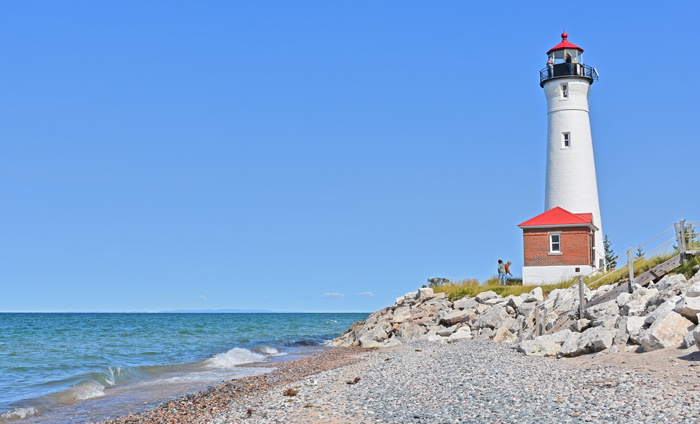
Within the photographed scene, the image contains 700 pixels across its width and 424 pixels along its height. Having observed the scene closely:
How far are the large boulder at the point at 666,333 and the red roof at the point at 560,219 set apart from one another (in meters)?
18.1

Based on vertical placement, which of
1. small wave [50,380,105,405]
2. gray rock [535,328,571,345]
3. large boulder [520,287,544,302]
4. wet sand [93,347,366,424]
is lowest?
small wave [50,380,105,405]

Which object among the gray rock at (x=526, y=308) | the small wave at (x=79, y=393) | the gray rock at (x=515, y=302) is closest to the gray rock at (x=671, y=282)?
the gray rock at (x=526, y=308)

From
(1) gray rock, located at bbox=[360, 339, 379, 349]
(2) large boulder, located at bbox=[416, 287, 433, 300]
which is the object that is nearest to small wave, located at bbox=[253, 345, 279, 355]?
(1) gray rock, located at bbox=[360, 339, 379, 349]

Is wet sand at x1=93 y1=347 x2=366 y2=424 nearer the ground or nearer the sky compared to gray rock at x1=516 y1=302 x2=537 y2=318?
nearer the ground

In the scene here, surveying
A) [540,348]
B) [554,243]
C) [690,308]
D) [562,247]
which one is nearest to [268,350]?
[554,243]

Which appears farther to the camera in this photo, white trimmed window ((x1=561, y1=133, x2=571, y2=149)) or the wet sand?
white trimmed window ((x1=561, y1=133, x2=571, y2=149))

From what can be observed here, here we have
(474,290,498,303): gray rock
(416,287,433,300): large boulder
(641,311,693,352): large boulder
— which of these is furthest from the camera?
(416,287,433,300): large boulder

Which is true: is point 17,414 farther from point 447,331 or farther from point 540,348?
point 447,331

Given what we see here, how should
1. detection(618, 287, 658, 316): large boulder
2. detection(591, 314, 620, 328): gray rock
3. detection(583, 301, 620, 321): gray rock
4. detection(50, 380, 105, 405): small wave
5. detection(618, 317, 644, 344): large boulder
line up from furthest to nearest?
detection(583, 301, 620, 321): gray rock → detection(50, 380, 105, 405): small wave → detection(618, 287, 658, 316): large boulder → detection(591, 314, 620, 328): gray rock → detection(618, 317, 644, 344): large boulder

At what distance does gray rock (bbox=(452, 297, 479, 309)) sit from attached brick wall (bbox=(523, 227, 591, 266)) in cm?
525

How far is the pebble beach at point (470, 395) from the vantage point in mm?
7926

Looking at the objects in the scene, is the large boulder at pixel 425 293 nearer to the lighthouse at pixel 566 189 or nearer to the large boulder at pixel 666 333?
the lighthouse at pixel 566 189

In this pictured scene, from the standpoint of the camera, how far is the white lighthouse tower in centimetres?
3077

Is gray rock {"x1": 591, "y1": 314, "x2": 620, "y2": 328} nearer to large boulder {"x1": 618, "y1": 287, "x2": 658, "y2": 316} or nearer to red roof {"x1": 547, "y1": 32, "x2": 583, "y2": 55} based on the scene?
large boulder {"x1": 618, "y1": 287, "x2": 658, "y2": 316}
